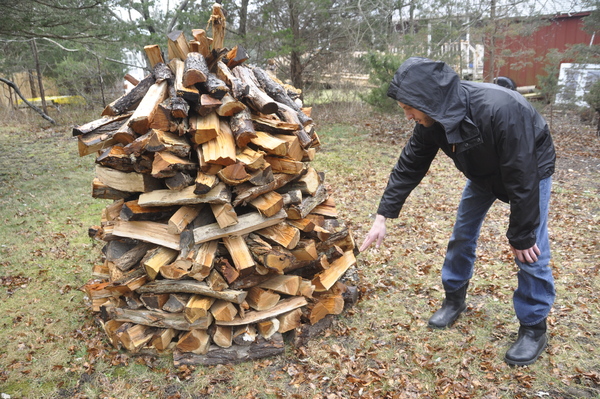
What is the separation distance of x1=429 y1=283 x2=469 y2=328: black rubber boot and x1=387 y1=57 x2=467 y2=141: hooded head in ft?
5.25

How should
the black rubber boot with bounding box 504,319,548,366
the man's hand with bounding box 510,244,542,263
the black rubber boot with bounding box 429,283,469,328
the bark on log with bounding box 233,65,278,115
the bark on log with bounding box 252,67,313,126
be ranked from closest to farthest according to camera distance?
1. the man's hand with bounding box 510,244,542,263
2. the black rubber boot with bounding box 504,319,548,366
3. the bark on log with bounding box 233,65,278,115
4. the black rubber boot with bounding box 429,283,469,328
5. the bark on log with bounding box 252,67,313,126

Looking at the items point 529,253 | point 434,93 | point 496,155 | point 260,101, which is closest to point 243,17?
point 260,101

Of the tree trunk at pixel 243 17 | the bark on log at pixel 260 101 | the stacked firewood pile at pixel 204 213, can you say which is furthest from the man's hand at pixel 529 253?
the tree trunk at pixel 243 17

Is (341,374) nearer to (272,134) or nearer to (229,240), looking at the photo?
(229,240)

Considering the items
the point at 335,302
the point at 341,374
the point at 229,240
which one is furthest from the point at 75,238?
the point at 341,374

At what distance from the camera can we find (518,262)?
9.98 feet

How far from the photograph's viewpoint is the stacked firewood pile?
3139 millimetres

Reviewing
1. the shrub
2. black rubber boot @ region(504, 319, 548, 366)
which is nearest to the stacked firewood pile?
black rubber boot @ region(504, 319, 548, 366)

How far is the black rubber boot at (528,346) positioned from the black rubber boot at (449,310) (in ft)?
1.80

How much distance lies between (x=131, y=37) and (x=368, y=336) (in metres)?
7.80

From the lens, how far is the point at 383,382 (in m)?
3.11

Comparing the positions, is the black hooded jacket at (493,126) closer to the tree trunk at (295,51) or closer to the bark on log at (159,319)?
the bark on log at (159,319)

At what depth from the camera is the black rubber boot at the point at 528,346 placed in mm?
3137

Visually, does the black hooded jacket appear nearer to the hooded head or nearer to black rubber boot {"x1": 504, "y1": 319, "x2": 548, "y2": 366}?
the hooded head
